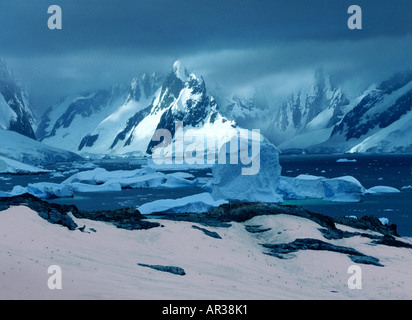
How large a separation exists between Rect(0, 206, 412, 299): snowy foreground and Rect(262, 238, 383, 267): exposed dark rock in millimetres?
399

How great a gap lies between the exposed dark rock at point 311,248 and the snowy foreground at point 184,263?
1.31ft

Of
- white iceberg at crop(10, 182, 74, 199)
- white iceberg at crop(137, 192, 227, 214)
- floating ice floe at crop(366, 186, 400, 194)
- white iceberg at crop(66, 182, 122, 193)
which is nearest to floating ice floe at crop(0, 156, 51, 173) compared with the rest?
white iceberg at crop(66, 182, 122, 193)

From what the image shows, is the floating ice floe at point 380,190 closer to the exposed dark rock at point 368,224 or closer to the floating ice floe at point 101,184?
the floating ice floe at point 101,184

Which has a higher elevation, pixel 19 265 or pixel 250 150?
pixel 250 150

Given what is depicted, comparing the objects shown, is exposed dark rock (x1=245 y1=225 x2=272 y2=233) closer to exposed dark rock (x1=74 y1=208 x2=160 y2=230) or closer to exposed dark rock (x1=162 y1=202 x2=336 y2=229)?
exposed dark rock (x1=162 y1=202 x2=336 y2=229)

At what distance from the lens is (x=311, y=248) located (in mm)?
23125

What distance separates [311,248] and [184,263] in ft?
22.3

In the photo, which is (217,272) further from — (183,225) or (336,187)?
(336,187)

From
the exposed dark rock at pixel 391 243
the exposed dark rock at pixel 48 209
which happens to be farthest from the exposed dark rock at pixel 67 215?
the exposed dark rock at pixel 391 243

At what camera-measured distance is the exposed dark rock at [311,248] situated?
2215 centimetres

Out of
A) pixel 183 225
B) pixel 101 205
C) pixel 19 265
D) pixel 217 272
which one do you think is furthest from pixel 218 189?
pixel 19 265

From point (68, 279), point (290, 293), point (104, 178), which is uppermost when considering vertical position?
point (104, 178)
